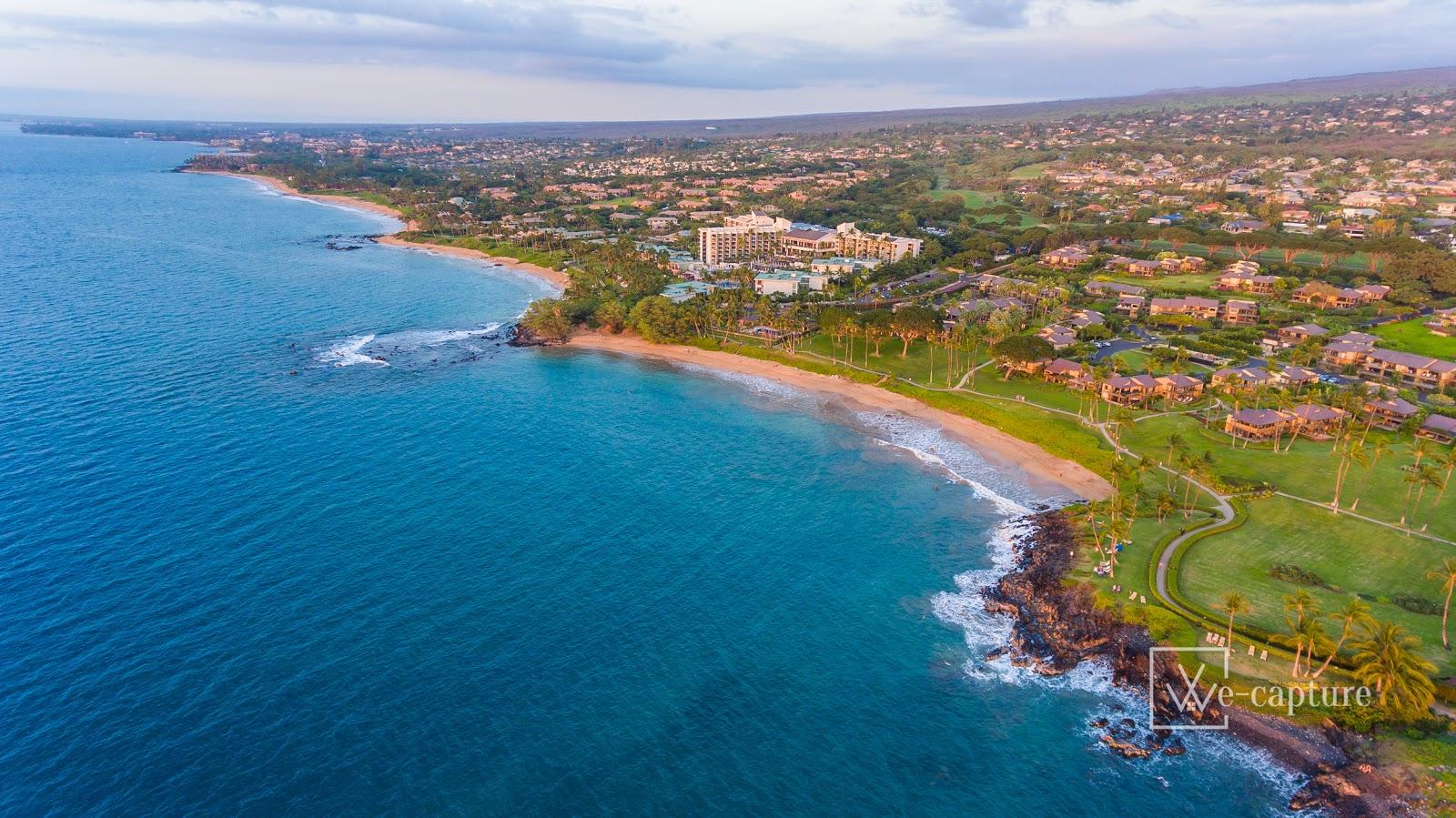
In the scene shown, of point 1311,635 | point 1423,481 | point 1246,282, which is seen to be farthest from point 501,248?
point 1311,635

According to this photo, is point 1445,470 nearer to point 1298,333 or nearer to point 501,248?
point 1298,333

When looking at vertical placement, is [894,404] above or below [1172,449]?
below

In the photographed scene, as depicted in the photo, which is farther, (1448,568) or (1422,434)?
(1422,434)

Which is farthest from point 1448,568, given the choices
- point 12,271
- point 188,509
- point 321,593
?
point 12,271

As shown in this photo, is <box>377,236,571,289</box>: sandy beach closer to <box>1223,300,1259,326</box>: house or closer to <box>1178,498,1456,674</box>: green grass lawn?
<box>1223,300,1259,326</box>: house

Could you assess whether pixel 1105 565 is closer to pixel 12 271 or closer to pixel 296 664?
→ pixel 296 664

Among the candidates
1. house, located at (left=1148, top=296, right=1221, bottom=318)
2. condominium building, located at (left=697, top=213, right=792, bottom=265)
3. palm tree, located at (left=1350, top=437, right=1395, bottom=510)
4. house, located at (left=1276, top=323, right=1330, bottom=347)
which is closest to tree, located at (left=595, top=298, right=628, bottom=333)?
condominium building, located at (left=697, top=213, right=792, bottom=265)
